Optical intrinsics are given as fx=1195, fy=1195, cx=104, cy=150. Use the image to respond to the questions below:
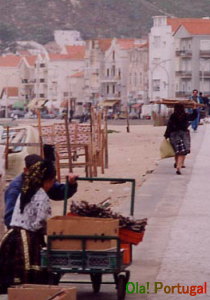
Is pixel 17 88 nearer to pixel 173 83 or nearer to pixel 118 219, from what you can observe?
pixel 173 83

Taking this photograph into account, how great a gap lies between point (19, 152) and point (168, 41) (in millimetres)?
111559

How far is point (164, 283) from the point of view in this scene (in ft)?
33.7

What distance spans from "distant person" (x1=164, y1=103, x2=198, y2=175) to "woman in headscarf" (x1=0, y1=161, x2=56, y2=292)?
12.4 m

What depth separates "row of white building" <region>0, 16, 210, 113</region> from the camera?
12412 cm

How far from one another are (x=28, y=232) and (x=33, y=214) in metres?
0.16

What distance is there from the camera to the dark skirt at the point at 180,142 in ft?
72.9

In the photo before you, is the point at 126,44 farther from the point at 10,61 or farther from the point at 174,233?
the point at 174,233

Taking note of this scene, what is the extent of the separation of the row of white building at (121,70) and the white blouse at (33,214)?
11193cm

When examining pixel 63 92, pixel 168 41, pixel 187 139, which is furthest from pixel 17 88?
pixel 187 139

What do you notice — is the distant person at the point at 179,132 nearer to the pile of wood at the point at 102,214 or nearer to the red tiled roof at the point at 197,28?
the pile of wood at the point at 102,214

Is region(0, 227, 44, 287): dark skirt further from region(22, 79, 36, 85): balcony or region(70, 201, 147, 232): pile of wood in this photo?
region(22, 79, 36, 85): balcony

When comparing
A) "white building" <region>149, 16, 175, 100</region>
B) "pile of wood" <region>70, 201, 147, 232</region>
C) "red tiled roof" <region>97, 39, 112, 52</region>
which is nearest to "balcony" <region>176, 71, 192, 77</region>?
"white building" <region>149, 16, 175, 100</region>

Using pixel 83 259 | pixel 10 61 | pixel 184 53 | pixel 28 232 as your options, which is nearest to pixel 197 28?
pixel 184 53

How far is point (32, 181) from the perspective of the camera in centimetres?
970
